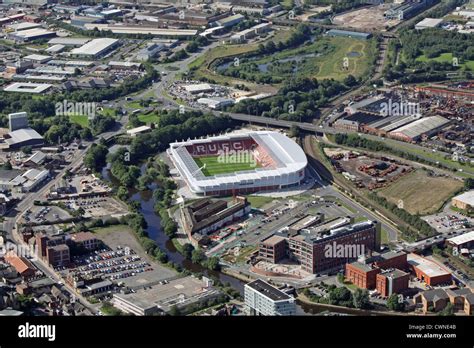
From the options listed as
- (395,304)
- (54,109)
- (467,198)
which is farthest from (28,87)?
(395,304)

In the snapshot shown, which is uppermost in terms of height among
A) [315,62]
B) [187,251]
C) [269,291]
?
[269,291]

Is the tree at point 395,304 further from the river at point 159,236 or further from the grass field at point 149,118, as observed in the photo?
the grass field at point 149,118

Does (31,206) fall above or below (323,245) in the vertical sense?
below

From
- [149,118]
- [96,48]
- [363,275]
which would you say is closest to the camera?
[363,275]

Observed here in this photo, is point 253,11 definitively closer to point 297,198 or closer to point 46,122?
point 46,122

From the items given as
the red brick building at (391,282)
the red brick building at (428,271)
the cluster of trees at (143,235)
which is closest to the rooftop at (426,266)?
the red brick building at (428,271)
